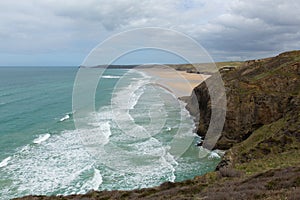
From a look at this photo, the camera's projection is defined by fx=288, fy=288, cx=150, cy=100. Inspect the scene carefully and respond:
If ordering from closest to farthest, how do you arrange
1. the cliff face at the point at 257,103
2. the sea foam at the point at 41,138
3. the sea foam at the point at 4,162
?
the sea foam at the point at 4,162 < the cliff face at the point at 257,103 < the sea foam at the point at 41,138

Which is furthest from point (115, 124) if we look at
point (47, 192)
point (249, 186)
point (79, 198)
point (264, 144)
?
point (249, 186)

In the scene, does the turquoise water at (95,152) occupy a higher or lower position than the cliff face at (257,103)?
lower

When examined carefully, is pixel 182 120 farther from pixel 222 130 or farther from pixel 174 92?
pixel 174 92

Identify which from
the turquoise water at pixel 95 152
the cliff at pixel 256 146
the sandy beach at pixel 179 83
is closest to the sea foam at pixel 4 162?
the turquoise water at pixel 95 152

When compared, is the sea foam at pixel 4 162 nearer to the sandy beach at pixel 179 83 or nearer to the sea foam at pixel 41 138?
the sea foam at pixel 41 138

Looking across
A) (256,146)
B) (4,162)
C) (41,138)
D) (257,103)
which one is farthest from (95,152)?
(257,103)

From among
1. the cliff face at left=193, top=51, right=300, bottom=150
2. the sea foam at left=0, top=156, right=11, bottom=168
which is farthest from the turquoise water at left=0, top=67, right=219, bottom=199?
the cliff face at left=193, top=51, right=300, bottom=150

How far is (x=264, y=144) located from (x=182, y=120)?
24.6m

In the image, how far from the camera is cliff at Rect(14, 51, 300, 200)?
512 inches

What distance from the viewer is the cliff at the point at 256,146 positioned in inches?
512

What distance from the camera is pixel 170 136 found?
4012cm

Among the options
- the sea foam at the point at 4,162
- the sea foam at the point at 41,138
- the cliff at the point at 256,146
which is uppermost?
the cliff at the point at 256,146

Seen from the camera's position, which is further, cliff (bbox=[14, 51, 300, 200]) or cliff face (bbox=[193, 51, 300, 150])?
cliff face (bbox=[193, 51, 300, 150])

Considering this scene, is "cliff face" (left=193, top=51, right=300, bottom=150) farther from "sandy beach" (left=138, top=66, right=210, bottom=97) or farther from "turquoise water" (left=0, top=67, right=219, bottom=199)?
"sandy beach" (left=138, top=66, right=210, bottom=97)
